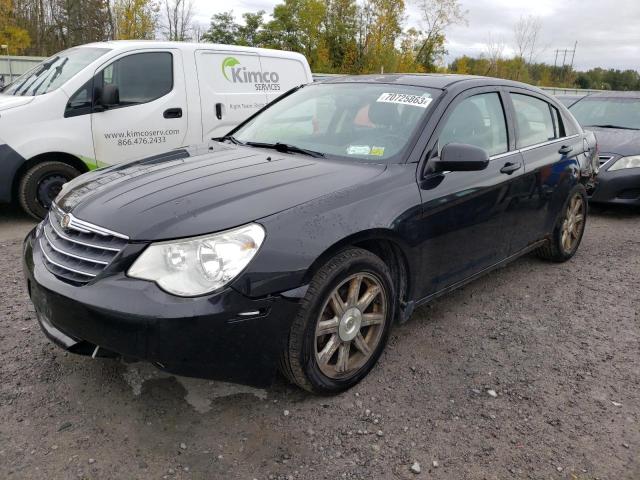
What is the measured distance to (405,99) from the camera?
343cm

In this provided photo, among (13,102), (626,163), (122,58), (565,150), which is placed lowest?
(626,163)

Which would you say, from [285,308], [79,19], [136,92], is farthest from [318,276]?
[79,19]

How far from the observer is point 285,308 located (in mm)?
2377

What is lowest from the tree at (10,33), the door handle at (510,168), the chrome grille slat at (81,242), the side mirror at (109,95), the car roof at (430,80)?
the chrome grille slat at (81,242)

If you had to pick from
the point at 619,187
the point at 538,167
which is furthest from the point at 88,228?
the point at 619,187

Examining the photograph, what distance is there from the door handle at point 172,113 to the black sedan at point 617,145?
5.21 m

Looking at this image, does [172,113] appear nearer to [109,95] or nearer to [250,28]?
[109,95]

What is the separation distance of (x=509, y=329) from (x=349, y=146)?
164 cm

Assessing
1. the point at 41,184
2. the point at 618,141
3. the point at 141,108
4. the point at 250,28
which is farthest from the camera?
the point at 250,28

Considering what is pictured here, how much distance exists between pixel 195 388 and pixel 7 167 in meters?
3.88

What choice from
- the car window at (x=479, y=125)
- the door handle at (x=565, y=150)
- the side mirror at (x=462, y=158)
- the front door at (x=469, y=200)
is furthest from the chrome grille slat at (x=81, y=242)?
the door handle at (x=565, y=150)

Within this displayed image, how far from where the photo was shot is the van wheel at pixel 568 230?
4746 millimetres

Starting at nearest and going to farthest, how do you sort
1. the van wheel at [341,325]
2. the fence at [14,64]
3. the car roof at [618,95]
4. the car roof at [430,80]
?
1. the van wheel at [341,325]
2. the car roof at [430,80]
3. the car roof at [618,95]
4. the fence at [14,64]

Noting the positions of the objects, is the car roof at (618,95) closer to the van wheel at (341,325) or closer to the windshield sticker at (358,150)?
the windshield sticker at (358,150)
